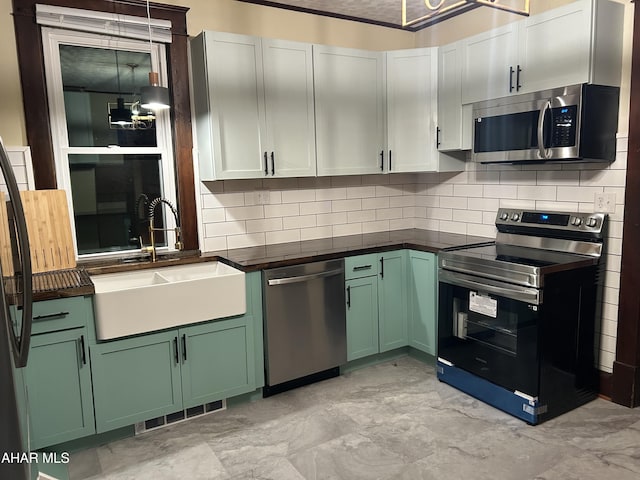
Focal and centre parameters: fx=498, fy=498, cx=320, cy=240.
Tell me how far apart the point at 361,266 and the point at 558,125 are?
1.45 m

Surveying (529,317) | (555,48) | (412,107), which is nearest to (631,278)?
(529,317)

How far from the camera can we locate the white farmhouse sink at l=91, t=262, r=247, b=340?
2480 millimetres

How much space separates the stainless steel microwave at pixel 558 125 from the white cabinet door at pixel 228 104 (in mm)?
1518

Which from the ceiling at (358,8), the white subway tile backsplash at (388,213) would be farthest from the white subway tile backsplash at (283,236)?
the ceiling at (358,8)

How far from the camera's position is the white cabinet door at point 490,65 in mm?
3064

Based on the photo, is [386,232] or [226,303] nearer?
[226,303]

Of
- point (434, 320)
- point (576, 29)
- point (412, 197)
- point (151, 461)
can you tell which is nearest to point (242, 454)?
point (151, 461)

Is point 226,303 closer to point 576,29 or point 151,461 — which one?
point 151,461

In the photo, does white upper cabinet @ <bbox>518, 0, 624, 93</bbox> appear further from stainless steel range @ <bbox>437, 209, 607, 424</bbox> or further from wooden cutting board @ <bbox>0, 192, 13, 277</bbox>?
wooden cutting board @ <bbox>0, 192, 13, 277</bbox>

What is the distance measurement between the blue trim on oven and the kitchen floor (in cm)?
5

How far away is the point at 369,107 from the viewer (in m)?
3.64

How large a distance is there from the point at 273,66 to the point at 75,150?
132cm

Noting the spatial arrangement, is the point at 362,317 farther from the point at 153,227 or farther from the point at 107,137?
the point at 107,137

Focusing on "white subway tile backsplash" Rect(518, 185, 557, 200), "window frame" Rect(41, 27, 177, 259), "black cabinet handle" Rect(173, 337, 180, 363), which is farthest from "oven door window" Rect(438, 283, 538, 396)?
"window frame" Rect(41, 27, 177, 259)
